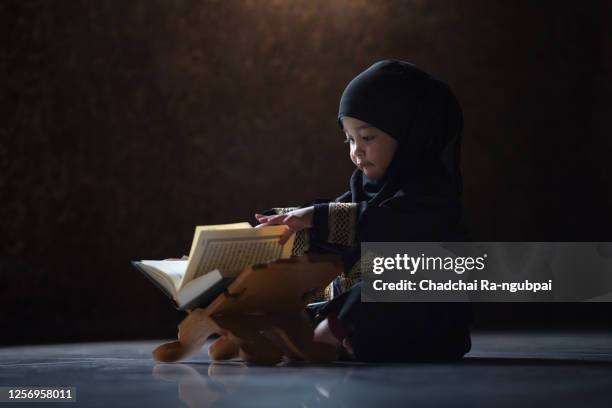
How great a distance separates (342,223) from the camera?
215 centimetres

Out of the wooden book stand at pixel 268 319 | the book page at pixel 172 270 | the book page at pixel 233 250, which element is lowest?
the wooden book stand at pixel 268 319

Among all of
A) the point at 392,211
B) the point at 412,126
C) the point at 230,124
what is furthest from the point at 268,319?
the point at 230,124

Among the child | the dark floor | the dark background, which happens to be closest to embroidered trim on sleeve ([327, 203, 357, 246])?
the child

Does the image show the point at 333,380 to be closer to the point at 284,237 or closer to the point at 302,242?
the point at 284,237

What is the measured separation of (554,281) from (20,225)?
240 cm

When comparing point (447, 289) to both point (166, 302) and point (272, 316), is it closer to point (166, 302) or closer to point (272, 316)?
point (272, 316)

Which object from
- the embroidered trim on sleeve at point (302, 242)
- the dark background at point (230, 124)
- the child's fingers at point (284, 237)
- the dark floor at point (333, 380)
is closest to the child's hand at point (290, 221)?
the child's fingers at point (284, 237)

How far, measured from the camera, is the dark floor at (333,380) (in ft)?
4.80

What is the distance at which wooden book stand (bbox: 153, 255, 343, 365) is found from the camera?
6.57ft

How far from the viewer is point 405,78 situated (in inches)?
89.0

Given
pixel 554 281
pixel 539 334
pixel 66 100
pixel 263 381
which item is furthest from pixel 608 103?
pixel 263 381

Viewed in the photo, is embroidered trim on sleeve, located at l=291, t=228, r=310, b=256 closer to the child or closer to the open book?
the child

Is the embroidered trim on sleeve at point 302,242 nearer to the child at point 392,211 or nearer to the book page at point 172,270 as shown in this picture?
the child at point 392,211

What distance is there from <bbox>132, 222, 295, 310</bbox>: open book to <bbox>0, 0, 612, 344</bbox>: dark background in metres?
2.15
